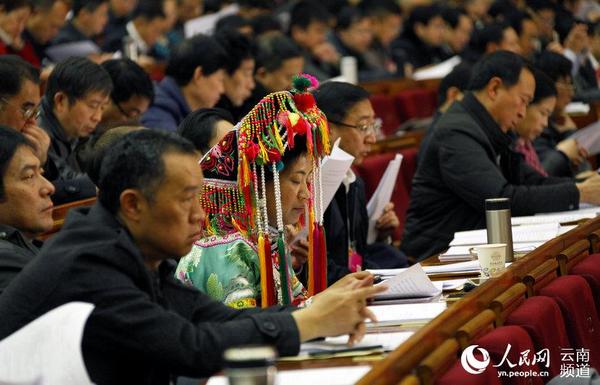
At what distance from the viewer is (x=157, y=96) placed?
5121 mm

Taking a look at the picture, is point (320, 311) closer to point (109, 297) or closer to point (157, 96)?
point (109, 297)

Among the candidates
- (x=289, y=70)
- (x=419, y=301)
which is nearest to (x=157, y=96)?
(x=289, y=70)

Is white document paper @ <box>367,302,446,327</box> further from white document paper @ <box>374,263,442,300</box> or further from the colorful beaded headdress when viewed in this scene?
the colorful beaded headdress

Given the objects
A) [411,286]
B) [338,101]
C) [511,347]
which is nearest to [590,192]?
[338,101]

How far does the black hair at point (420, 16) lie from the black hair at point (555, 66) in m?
3.77

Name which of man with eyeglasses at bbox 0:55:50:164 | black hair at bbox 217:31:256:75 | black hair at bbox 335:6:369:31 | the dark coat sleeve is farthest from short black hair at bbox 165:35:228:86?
black hair at bbox 335:6:369:31

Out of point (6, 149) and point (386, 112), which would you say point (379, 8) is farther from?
point (6, 149)

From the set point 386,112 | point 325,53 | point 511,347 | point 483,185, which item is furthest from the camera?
point 325,53

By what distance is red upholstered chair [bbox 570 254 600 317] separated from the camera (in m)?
2.90

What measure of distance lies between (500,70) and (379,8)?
18.2ft

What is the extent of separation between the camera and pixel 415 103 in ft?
24.7

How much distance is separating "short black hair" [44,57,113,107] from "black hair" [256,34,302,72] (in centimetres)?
194

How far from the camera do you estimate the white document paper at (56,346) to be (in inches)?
73.2

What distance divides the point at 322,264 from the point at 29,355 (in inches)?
44.1
